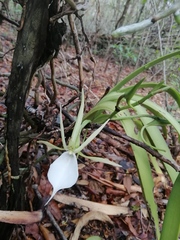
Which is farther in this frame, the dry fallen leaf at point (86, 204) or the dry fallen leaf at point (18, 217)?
the dry fallen leaf at point (86, 204)

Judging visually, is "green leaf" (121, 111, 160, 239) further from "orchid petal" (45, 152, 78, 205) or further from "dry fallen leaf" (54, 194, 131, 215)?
"dry fallen leaf" (54, 194, 131, 215)

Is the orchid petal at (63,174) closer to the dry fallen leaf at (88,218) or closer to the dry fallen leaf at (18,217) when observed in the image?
the dry fallen leaf at (18,217)

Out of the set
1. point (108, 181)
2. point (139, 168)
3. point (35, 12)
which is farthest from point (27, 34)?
point (108, 181)

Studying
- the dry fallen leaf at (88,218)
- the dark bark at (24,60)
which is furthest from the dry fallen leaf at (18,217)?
the dry fallen leaf at (88,218)

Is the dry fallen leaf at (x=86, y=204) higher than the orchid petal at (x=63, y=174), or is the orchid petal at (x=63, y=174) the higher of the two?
the orchid petal at (x=63, y=174)

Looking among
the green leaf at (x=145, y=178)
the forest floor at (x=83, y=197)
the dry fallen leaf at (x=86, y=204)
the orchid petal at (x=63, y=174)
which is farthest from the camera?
the dry fallen leaf at (x=86, y=204)

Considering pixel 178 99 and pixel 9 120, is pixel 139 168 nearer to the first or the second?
pixel 178 99

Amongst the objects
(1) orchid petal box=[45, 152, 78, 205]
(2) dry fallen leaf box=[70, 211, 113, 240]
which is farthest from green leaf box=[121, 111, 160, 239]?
(2) dry fallen leaf box=[70, 211, 113, 240]
